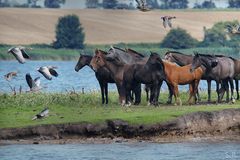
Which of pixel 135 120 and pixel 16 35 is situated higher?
pixel 135 120

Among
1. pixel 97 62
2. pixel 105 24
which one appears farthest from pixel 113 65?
pixel 105 24

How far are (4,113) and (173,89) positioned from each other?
5.78 meters

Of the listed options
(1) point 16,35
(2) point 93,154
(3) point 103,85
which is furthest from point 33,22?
(2) point 93,154

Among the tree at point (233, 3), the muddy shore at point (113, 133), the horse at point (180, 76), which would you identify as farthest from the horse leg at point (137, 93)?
the tree at point (233, 3)

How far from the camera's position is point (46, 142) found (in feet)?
96.8

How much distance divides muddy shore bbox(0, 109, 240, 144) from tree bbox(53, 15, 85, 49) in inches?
2780

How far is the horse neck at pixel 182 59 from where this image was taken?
3794cm

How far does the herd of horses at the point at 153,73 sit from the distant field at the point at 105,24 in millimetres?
63140

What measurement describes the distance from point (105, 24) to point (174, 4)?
126 feet

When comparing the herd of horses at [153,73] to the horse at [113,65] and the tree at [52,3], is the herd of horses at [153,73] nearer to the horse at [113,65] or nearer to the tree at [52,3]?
the horse at [113,65]

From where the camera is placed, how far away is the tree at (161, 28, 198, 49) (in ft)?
331

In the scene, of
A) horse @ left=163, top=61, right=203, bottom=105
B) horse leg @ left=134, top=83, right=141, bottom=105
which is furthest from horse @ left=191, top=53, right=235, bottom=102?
horse leg @ left=134, top=83, right=141, bottom=105

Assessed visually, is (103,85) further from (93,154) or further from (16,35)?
(16,35)

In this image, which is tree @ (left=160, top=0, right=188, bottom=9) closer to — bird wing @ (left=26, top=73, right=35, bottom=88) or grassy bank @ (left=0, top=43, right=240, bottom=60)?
grassy bank @ (left=0, top=43, right=240, bottom=60)
